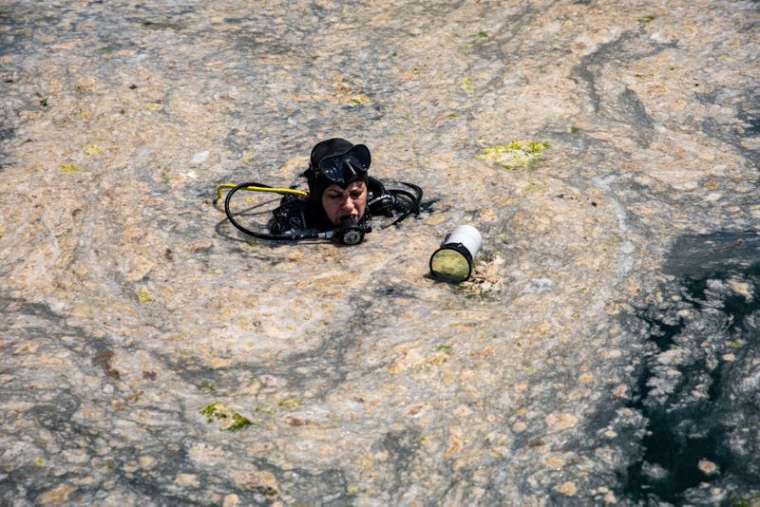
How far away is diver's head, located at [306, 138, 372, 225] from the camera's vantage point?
609 cm

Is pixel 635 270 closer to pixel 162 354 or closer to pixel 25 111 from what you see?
pixel 162 354

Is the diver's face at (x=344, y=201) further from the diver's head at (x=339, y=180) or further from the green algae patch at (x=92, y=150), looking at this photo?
the green algae patch at (x=92, y=150)

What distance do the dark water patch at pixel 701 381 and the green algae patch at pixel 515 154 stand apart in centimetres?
152

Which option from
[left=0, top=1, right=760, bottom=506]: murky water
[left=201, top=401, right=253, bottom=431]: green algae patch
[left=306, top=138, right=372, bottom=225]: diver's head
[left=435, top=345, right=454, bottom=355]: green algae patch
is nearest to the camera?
[left=0, top=1, right=760, bottom=506]: murky water

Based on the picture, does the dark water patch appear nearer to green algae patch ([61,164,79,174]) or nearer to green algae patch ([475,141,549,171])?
green algae patch ([475,141,549,171])

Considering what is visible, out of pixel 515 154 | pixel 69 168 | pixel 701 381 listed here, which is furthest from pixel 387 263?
pixel 69 168

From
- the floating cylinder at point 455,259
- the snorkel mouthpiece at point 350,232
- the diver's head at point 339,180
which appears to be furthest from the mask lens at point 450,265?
the diver's head at point 339,180

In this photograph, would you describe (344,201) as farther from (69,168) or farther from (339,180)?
(69,168)

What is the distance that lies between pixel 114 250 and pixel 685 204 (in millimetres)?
3996

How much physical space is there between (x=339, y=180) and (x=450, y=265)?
97 cm

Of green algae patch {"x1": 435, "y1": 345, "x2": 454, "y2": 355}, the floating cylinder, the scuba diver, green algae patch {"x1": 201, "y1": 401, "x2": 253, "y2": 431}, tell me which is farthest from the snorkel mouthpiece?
green algae patch {"x1": 201, "y1": 401, "x2": 253, "y2": 431}

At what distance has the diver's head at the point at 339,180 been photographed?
240 inches

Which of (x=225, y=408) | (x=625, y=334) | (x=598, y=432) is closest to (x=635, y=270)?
(x=625, y=334)

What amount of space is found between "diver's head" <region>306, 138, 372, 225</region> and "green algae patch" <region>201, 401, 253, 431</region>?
1.85 metres
